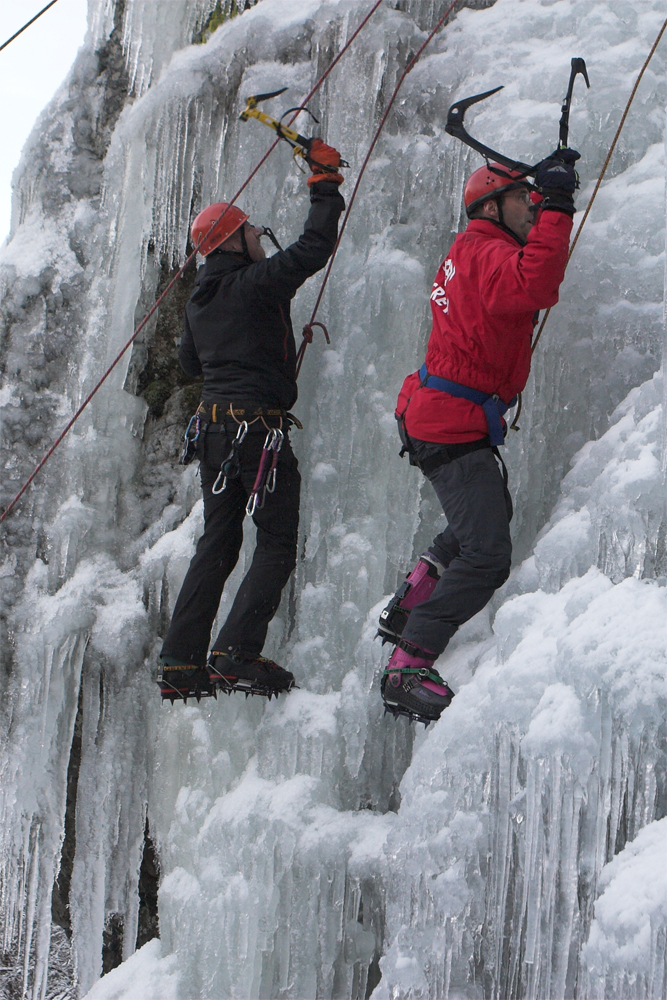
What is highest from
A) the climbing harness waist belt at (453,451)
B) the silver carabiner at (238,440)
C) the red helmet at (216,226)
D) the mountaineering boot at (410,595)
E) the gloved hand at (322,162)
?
the gloved hand at (322,162)

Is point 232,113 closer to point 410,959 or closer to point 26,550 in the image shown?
point 26,550

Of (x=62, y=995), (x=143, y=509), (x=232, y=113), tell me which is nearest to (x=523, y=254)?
(x=232, y=113)

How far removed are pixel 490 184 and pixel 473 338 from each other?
0.57m

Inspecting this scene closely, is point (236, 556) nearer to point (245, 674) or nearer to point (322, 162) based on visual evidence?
point (245, 674)

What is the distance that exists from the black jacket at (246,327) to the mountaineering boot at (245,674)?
1.06 meters

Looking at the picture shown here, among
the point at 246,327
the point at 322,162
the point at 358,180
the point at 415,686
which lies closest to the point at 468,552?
the point at 415,686

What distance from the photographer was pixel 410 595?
3.72 metres

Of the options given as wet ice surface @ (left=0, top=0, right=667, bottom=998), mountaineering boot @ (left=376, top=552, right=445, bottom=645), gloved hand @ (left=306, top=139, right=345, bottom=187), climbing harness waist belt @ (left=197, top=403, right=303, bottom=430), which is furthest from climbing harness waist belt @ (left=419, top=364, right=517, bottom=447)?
gloved hand @ (left=306, top=139, right=345, bottom=187)

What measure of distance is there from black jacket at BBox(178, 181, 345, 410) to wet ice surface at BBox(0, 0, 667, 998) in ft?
1.23

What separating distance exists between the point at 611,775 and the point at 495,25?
3.54 m

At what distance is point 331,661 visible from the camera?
4.30 meters

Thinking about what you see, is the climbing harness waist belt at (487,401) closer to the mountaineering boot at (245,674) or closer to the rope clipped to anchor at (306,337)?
the rope clipped to anchor at (306,337)

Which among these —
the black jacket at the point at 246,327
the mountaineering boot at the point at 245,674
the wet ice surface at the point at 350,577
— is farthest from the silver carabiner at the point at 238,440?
the mountaineering boot at the point at 245,674

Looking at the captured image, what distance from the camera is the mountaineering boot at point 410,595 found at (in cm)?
371
